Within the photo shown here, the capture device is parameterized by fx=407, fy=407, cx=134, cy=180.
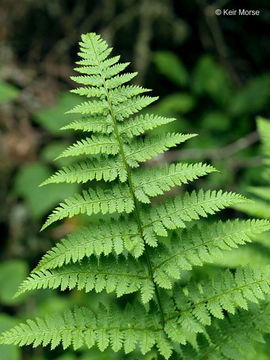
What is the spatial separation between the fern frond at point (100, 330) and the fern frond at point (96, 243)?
0.22m

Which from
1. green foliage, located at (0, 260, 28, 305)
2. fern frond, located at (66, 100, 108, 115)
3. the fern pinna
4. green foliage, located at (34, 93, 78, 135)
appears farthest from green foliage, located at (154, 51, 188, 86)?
fern frond, located at (66, 100, 108, 115)

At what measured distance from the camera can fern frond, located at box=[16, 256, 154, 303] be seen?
5.16ft

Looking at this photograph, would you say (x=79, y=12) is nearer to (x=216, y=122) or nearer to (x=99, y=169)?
(x=216, y=122)

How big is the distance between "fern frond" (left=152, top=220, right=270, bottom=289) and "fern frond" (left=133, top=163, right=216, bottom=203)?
0.69 ft

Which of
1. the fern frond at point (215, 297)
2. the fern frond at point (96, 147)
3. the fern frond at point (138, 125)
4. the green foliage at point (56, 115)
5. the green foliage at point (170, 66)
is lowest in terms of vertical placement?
the fern frond at point (215, 297)

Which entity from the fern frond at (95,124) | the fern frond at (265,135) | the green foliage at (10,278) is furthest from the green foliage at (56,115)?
the fern frond at (95,124)

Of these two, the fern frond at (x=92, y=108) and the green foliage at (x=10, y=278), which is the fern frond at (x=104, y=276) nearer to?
the fern frond at (x=92, y=108)

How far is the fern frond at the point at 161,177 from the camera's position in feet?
5.37

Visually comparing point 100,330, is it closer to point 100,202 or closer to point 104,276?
point 104,276

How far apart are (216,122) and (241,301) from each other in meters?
4.44

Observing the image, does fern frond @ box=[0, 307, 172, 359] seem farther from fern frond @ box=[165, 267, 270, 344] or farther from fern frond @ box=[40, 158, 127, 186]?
fern frond @ box=[40, 158, 127, 186]

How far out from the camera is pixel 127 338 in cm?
159

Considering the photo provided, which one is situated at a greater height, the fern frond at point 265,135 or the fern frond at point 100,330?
the fern frond at point 265,135

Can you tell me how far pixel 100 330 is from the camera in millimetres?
1601
